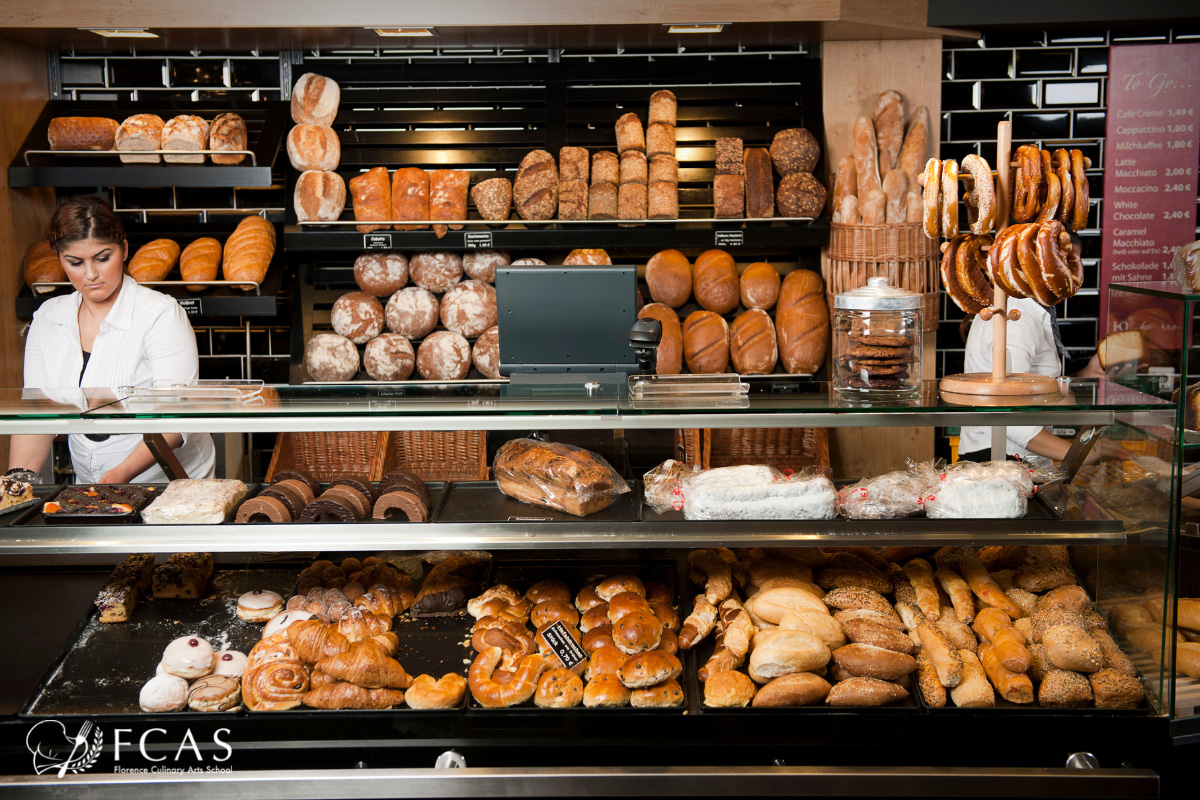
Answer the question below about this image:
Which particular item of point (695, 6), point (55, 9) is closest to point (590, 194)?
point (695, 6)

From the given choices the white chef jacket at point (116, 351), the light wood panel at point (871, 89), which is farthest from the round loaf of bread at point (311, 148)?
the light wood panel at point (871, 89)

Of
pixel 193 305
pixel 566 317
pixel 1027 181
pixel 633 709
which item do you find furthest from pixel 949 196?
pixel 193 305

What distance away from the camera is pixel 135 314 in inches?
113

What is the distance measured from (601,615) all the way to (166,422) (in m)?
Result: 0.95

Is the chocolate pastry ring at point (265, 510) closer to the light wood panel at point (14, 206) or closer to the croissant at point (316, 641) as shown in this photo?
the croissant at point (316, 641)

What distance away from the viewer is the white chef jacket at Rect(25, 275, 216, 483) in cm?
287

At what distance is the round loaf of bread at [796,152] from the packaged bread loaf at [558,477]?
7.38ft

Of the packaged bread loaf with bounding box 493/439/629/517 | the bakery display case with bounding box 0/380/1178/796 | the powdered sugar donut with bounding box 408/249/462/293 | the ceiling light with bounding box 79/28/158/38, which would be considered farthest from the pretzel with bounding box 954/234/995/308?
the ceiling light with bounding box 79/28/158/38

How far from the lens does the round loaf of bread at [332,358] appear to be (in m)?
3.89

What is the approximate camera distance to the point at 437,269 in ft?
13.0

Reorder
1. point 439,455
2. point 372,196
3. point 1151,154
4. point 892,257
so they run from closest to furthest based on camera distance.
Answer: point 439,455 → point 892,257 → point 372,196 → point 1151,154

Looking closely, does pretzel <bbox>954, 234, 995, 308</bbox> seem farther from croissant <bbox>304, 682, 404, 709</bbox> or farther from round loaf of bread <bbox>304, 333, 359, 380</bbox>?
round loaf of bread <bbox>304, 333, 359, 380</bbox>

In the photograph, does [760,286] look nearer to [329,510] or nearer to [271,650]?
[329,510]

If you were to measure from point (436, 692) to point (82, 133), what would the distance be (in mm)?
3226
